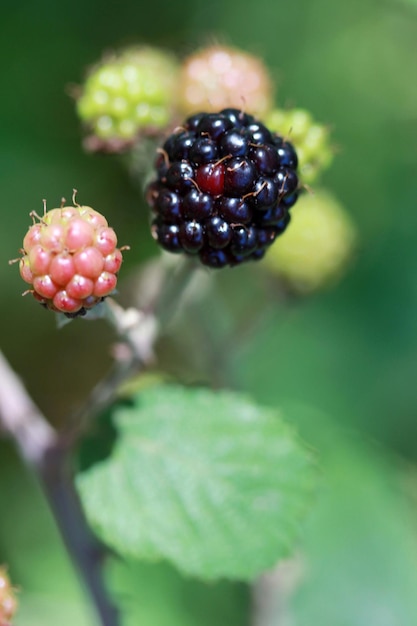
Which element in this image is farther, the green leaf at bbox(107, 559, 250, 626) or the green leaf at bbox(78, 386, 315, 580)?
the green leaf at bbox(107, 559, 250, 626)

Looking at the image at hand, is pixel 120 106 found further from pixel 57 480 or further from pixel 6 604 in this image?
pixel 6 604

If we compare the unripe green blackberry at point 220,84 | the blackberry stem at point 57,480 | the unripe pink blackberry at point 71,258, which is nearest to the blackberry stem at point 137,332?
the blackberry stem at point 57,480

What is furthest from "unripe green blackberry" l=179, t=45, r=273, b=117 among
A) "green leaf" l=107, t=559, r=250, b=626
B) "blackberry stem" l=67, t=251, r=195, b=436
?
"green leaf" l=107, t=559, r=250, b=626

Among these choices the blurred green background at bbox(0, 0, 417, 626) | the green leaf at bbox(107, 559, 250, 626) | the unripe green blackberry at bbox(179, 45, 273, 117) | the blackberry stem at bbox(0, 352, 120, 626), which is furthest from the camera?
the blurred green background at bbox(0, 0, 417, 626)

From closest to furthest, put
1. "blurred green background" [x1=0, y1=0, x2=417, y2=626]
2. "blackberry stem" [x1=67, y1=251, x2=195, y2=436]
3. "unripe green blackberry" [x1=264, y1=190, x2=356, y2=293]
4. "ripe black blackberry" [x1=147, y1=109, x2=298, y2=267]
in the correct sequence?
"ripe black blackberry" [x1=147, y1=109, x2=298, y2=267] → "blackberry stem" [x1=67, y1=251, x2=195, y2=436] → "unripe green blackberry" [x1=264, y1=190, x2=356, y2=293] → "blurred green background" [x1=0, y1=0, x2=417, y2=626]

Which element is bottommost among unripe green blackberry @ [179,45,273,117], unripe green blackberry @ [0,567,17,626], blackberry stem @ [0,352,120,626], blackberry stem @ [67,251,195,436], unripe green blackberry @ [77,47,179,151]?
unripe green blackberry @ [0,567,17,626]

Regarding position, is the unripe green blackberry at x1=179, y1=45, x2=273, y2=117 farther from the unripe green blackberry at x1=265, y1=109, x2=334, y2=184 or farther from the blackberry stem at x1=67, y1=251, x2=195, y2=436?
the blackberry stem at x1=67, y1=251, x2=195, y2=436

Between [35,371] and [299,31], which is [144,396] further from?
[299,31]

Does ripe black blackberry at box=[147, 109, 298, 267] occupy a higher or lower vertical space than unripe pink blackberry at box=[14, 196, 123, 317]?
higher
